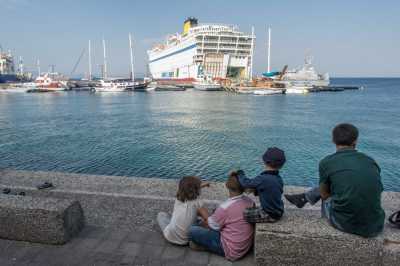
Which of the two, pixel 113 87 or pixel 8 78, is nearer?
pixel 113 87

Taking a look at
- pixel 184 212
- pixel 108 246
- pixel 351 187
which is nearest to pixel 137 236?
pixel 108 246

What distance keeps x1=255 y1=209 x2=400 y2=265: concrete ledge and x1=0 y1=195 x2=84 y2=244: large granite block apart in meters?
2.25

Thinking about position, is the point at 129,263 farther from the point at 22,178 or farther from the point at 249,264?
the point at 22,178

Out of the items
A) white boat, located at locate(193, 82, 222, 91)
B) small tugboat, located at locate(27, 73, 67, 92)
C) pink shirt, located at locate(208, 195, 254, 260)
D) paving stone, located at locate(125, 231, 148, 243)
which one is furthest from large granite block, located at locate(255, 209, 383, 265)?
small tugboat, located at locate(27, 73, 67, 92)

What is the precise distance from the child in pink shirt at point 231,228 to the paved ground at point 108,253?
0.43 feet

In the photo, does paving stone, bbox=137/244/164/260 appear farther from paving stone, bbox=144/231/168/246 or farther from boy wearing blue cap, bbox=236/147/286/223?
boy wearing blue cap, bbox=236/147/286/223

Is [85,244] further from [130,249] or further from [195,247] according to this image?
[195,247]

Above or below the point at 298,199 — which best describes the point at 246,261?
below

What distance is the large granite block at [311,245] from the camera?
2.91 meters

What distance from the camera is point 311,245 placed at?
9.82ft

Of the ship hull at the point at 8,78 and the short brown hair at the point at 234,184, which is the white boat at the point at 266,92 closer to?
the short brown hair at the point at 234,184

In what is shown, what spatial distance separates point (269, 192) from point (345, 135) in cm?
93

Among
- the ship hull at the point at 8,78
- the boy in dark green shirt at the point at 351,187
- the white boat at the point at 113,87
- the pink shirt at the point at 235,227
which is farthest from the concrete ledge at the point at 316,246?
the ship hull at the point at 8,78

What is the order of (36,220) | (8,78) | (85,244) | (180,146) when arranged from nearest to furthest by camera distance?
1. (36,220)
2. (85,244)
3. (180,146)
4. (8,78)
